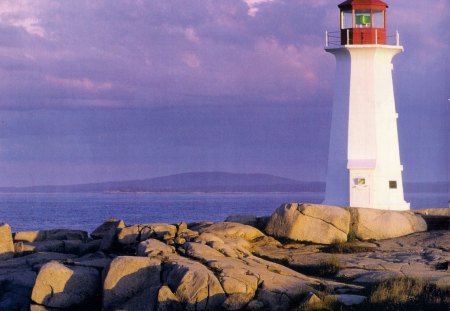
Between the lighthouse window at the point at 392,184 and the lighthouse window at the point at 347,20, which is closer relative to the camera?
the lighthouse window at the point at 392,184

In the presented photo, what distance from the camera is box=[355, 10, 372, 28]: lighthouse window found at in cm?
2916

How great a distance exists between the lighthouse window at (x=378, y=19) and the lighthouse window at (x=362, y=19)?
15 centimetres

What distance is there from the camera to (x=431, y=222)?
2705 centimetres

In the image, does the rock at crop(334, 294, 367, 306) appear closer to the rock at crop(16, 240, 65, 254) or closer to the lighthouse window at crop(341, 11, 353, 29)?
the rock at crop(16, 240, 65, 254)

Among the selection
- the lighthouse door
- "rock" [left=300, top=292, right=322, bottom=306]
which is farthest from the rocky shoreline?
the lighthouse door

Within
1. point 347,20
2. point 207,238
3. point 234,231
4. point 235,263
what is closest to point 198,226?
point 234,231

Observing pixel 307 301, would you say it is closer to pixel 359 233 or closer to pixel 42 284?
pixel 42 284

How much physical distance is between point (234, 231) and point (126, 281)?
5.92 meters

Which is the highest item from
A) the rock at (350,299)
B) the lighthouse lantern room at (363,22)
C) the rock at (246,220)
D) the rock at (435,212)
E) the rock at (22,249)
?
the lighthouse lantern room at (363,22)

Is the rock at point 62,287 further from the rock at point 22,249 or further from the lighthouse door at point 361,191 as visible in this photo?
the lighthouse door at point 361,191

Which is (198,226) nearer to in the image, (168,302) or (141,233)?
(141,233)

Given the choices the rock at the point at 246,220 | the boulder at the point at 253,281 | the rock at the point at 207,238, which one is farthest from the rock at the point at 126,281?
the rock at the point at 246,220

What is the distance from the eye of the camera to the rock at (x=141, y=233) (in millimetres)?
23125

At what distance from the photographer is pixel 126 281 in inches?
730
